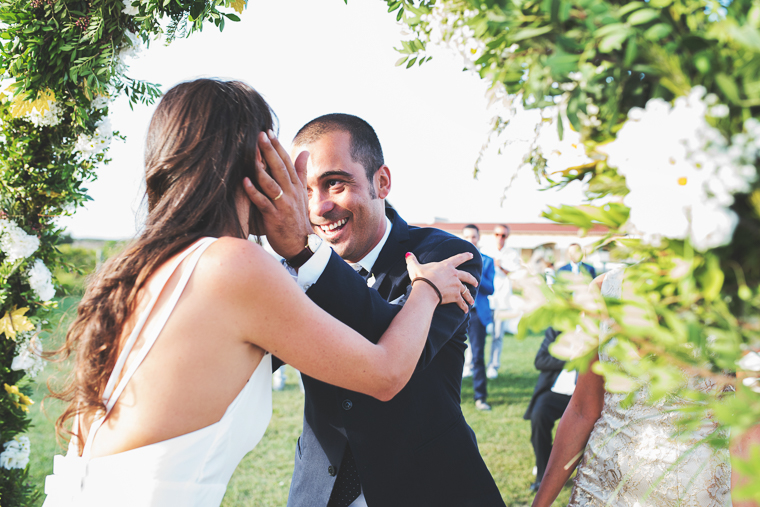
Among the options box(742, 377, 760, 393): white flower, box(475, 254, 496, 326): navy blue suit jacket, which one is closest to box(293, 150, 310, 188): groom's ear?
box(742, 377, 760, 393): white flower

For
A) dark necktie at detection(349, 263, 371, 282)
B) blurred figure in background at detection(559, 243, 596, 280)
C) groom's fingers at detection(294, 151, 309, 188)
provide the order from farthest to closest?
dark necktie at detection(349, 263, 371, 282)
groom's fingers at detection(294, 151, 309, 188)
blurred figure in background at detection(559, 243, 596, 280)

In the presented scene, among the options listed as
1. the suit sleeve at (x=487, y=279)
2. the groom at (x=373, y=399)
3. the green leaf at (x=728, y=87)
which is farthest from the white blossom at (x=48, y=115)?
the suit sleeve at (x=487, y=279)

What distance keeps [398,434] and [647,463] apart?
965 millimetres

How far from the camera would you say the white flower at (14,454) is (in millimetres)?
2801

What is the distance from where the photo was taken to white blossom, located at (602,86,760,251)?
699mm

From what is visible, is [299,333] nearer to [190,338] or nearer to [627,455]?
[190,338]

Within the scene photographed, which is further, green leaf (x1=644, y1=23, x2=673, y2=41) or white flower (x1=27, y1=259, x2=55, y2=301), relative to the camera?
white flower (x1=27, y1=259, x2=55, y2=301)

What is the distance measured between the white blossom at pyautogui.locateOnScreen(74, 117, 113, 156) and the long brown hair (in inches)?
68.9

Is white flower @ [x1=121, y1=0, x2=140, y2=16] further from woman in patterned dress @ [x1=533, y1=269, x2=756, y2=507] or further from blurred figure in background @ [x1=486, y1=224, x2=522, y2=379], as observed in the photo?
blurred figure in background @ [x1=486, y1=224, x2=522, y2=379]

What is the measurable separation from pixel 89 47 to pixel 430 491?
2611 millimetres

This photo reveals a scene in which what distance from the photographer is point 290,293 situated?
1.38 meters

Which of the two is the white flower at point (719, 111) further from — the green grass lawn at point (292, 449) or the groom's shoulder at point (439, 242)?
the green grass lawn at point (292, 449)

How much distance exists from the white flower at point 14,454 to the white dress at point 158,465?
5.70ft

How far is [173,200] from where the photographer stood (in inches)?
57.4
